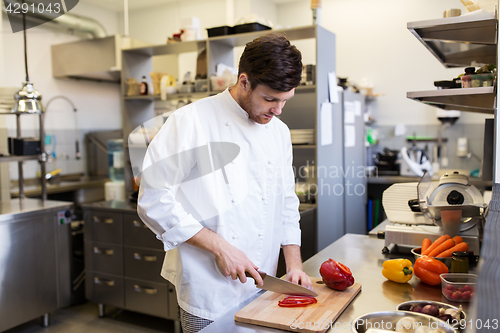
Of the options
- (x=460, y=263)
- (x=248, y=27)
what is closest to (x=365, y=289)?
(x=460, y=263)

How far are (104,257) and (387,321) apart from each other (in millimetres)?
2731

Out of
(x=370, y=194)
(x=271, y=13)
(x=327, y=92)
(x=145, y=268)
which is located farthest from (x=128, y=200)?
(x=271, y=13)

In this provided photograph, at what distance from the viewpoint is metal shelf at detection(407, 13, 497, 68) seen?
1.52 m

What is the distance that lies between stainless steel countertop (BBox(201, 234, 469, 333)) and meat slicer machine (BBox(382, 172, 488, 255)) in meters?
0.10

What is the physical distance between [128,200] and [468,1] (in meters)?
2.92

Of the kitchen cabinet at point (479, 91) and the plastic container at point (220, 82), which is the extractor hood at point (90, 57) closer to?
the plastic container at point (220, 82)

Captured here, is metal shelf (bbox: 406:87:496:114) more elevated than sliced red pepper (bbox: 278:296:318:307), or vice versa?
metal shelf (bbox: 406:87:496:114)

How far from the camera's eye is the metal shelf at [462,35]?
1.52 meters

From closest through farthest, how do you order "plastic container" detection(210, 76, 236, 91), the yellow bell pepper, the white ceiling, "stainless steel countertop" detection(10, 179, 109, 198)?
the yellow bell pepper < "plastic container" detection(210, 76, 236, 91) < "stainless steel countertop" detection(10, 179, 109, 198) < the white ceiling

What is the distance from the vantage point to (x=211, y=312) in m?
1.57

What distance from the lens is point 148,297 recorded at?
323 cm

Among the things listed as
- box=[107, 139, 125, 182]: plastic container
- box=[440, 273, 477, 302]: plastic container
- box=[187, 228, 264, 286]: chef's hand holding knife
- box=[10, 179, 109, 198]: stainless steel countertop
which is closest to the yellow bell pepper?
box=[440, 273, 477, 302]: plastic container

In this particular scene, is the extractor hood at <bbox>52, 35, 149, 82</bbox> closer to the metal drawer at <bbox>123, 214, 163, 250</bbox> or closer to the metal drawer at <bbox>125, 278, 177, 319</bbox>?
the metal drawer at <bbox>123, 214, 163, 250</bbox>

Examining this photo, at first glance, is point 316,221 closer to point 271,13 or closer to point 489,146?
point 489,146
